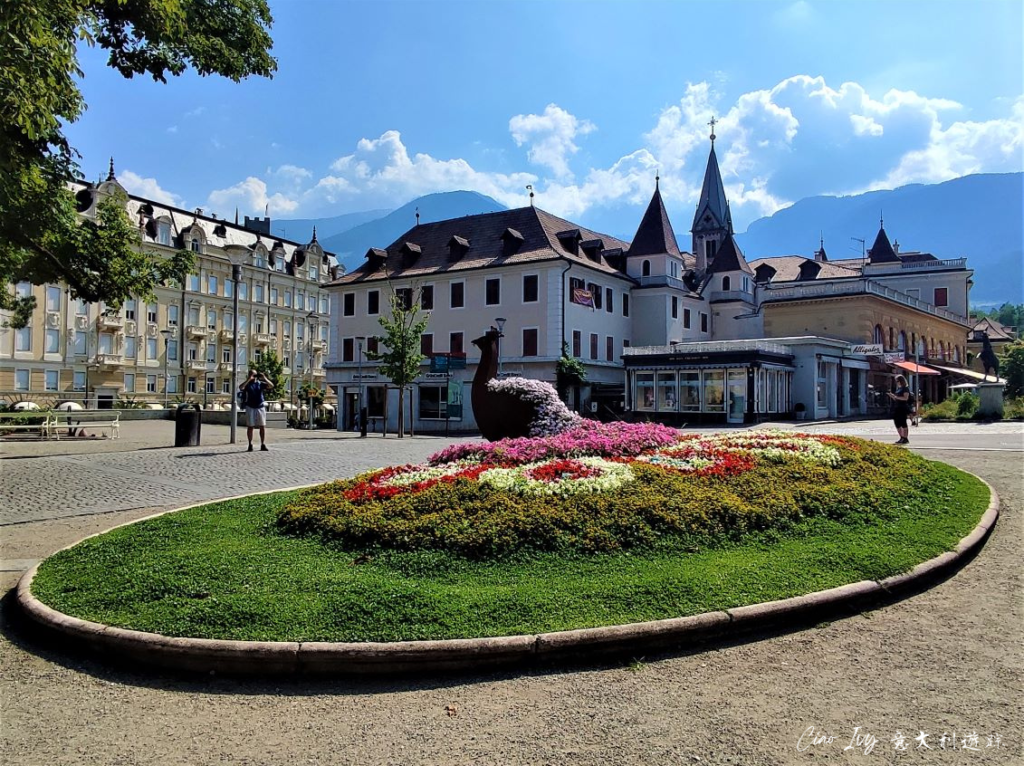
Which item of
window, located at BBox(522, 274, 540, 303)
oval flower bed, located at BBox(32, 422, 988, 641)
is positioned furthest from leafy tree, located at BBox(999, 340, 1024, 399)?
oval flower bed, located at BBox(32, 422, 988, 641)

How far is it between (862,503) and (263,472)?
1121 centimetres

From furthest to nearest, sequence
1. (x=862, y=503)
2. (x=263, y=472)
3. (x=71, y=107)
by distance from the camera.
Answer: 1. (x=263, y=472)
2. (x=71, y=107)
3. (x=862, y=503)

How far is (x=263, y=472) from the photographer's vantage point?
1449 centimetres

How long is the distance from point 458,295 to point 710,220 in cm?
5237

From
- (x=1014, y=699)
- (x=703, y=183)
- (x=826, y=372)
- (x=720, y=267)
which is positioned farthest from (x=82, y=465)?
(x=703, y=183)

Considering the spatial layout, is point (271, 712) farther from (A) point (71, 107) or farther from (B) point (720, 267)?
(B) point (720, 267)

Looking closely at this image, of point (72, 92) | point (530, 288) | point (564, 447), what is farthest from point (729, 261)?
point (72, 92)

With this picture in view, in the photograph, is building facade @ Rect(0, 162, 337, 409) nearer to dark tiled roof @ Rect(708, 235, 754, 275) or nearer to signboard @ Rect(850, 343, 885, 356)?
dark tiled roof @ Rect(708, 235, 754, 275)

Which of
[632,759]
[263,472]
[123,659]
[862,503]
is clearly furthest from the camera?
[263,472]

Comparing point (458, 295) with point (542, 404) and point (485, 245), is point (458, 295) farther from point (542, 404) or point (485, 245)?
point (542, 404)

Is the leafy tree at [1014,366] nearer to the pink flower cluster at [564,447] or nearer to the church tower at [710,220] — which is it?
the church tower at [710,220]

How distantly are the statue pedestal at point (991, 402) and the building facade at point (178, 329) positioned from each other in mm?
46276

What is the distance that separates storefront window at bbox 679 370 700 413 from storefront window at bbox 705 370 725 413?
0.58m

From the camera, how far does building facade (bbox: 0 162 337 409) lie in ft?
191
